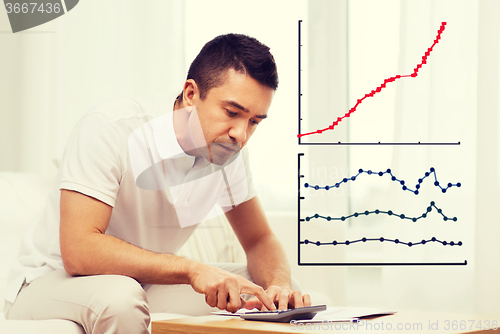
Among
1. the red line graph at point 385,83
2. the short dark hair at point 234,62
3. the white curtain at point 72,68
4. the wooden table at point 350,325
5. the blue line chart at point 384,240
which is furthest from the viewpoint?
the white curtain at point 72,68

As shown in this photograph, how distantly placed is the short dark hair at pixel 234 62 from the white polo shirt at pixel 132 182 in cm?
11

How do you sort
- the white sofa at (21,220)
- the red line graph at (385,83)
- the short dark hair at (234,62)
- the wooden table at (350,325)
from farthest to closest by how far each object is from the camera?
the red line graph at (385,83) < the short dark hair at (234,62) < the white sofa at (21,220) < the wooden table at (350,325)

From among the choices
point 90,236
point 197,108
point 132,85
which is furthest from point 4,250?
point 132,85

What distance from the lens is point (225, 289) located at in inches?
34.1

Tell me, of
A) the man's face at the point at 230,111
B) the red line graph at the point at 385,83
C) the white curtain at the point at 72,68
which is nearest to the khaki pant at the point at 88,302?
the man's face at the point at 230,111

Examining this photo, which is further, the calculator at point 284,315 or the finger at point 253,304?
the finger at point 253,304

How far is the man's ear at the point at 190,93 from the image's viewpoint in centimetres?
124

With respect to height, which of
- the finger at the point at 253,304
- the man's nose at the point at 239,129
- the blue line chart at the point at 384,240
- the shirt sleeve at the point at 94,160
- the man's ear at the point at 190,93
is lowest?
the blue line chart at the point at 384,240

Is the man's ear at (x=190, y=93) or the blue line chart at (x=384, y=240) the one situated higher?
the man's ear at (x=190, y=93)

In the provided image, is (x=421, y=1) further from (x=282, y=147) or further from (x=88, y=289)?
(x=88, y=289)

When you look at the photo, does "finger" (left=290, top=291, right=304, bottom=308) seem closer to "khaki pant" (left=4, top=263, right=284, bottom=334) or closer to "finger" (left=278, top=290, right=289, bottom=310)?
"finger" (left=278, top=290, right=289, bottom=310)

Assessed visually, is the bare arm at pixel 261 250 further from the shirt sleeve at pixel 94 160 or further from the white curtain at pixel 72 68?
the white curtain at pixel 72 68

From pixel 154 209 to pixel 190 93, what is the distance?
304mm

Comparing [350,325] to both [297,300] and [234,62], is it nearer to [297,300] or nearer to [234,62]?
[297,300]
